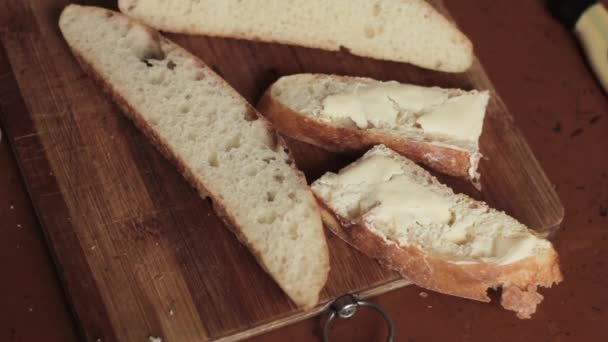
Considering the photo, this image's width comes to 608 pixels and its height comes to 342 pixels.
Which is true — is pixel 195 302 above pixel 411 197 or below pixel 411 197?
below

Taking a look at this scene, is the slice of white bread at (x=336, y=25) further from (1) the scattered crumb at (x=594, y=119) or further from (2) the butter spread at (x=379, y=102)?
(1) the scattered crumb at (x=594, y=119)

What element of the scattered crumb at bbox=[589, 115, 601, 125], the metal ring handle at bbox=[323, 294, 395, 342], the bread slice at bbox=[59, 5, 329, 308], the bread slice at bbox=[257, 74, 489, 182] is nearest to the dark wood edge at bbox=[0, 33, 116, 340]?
the bread slice at bbox=[59, 5, 329, 308]

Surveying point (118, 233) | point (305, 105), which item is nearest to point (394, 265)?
point (305, 105)

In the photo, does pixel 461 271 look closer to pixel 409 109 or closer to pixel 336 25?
pixel 409 109

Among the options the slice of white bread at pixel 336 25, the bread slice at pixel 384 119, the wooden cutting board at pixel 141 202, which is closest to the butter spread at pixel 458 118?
the bread slice at pixel 384 119

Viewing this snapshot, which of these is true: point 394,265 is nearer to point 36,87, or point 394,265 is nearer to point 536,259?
point 536,259

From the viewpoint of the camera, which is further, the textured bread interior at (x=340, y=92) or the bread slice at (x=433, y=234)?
the textured bread interior at (x=340, y=92)

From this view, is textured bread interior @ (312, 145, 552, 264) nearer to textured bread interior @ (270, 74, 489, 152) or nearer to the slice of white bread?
textured bread interior @ (270, 74, 489, 152)
